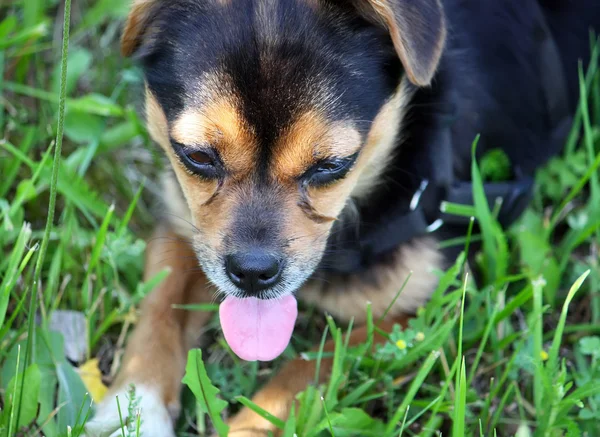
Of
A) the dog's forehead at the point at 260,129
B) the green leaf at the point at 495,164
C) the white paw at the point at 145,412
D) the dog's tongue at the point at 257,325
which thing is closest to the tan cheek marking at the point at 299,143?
the dog's forehead at the point at 260,129

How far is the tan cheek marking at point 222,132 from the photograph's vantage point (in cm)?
232

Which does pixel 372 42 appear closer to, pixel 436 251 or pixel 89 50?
pixel 436 251

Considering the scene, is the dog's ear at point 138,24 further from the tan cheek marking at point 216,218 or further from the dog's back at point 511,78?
the dog's back at point 511,78

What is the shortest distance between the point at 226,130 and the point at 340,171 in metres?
0.43

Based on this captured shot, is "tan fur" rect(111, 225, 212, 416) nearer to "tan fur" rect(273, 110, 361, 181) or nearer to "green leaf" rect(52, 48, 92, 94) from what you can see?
"tan fur" rect(273, 110, 361, 181)

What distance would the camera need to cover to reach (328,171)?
2.50m

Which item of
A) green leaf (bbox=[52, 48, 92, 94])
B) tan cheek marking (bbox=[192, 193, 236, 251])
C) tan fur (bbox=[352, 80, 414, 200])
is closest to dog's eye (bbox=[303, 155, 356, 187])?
tan fur (bbox=[352, 80, 414, 200])

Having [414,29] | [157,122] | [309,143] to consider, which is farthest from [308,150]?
[157,122]

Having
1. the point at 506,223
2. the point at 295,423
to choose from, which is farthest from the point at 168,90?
the point at 506,223

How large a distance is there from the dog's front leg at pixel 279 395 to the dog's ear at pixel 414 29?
1.05 meters

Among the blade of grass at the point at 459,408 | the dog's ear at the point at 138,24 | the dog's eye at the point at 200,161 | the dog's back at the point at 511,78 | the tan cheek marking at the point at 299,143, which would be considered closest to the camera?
the blade of grass at the point at 459,408

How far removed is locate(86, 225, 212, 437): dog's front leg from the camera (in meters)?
2.66

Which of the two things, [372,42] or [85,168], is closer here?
[372,42]

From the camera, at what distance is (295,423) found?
7.86ft
